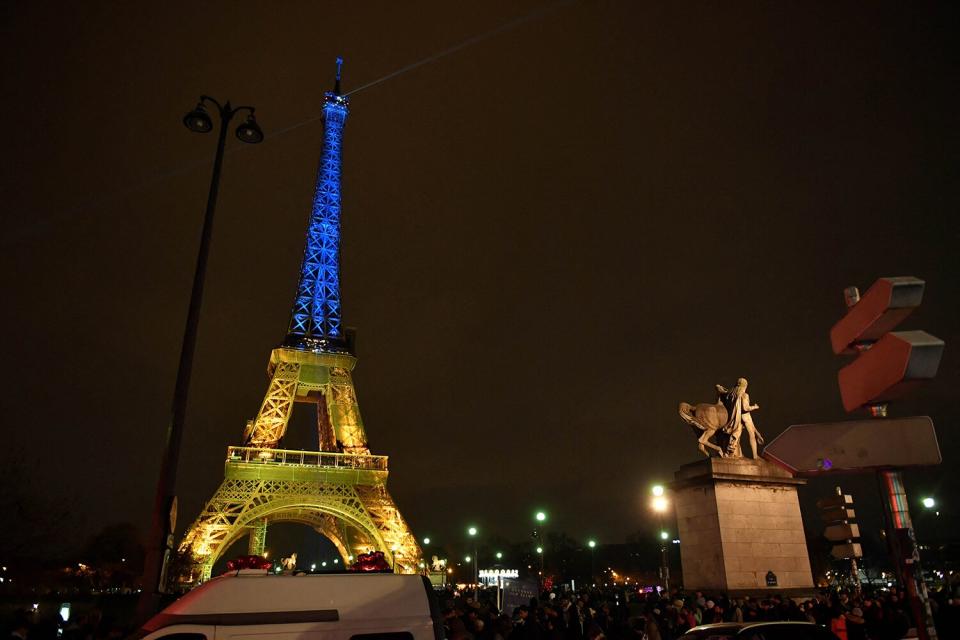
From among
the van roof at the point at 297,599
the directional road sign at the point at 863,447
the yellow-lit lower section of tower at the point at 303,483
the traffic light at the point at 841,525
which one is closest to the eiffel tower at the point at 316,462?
the yellow-lit lower section of tower at the point at 303,483

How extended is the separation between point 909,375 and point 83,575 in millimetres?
105595

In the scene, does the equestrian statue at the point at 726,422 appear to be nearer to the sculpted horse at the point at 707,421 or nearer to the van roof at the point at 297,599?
the sculpted horse at the point at 707,421

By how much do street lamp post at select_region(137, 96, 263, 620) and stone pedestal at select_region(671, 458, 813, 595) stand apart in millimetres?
12891

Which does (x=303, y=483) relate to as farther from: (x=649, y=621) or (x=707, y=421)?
(x=649, y=621)

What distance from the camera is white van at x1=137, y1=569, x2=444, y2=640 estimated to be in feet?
22.5

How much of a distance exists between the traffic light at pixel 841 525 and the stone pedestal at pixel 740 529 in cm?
860

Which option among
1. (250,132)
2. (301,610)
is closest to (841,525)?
(301,610)

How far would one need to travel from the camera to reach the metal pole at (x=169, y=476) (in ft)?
31.2

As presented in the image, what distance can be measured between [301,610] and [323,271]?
6695cm

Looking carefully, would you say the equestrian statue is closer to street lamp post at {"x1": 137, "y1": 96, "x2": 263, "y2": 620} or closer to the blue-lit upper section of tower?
street lamp post at {"x1": 137, "y1": 96, "x2": 263, "y2": 620}

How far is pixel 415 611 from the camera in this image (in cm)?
767

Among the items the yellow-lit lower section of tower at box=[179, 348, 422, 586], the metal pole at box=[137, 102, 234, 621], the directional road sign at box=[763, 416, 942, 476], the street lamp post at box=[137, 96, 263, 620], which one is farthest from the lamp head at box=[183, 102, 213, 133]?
the yellow-lit lower section of tower at box=[179, 348, 422, 586]

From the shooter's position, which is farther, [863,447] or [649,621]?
[649,621]

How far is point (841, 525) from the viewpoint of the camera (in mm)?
8047
